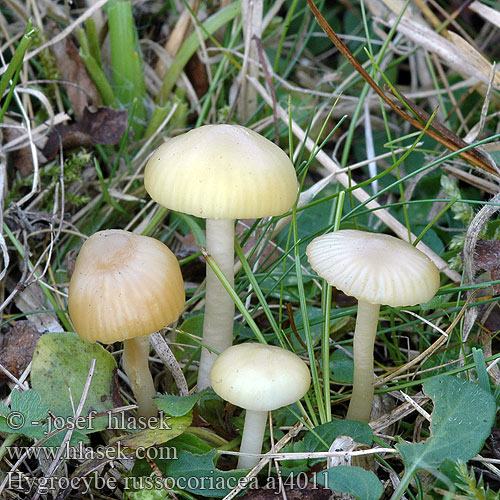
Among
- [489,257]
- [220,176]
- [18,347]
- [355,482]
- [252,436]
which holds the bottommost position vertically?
[18,347]

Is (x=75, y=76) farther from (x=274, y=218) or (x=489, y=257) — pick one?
(x=489, y=257)

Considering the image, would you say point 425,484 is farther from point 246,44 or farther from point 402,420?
point 246,44

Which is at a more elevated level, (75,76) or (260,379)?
(75,76)

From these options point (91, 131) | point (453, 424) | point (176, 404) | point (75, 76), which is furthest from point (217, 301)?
point (75, 76)

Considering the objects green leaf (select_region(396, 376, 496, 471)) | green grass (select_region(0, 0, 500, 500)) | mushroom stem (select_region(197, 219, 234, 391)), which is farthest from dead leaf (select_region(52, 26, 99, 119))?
green leaf (select_region(396, 376, 496, 471))

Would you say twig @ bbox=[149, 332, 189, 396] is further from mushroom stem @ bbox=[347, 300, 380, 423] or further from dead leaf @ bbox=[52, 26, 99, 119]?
dead leaf @ bbox=[52, 26, 99, 119]

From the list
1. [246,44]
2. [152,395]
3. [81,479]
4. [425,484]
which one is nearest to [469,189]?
[246,44]
